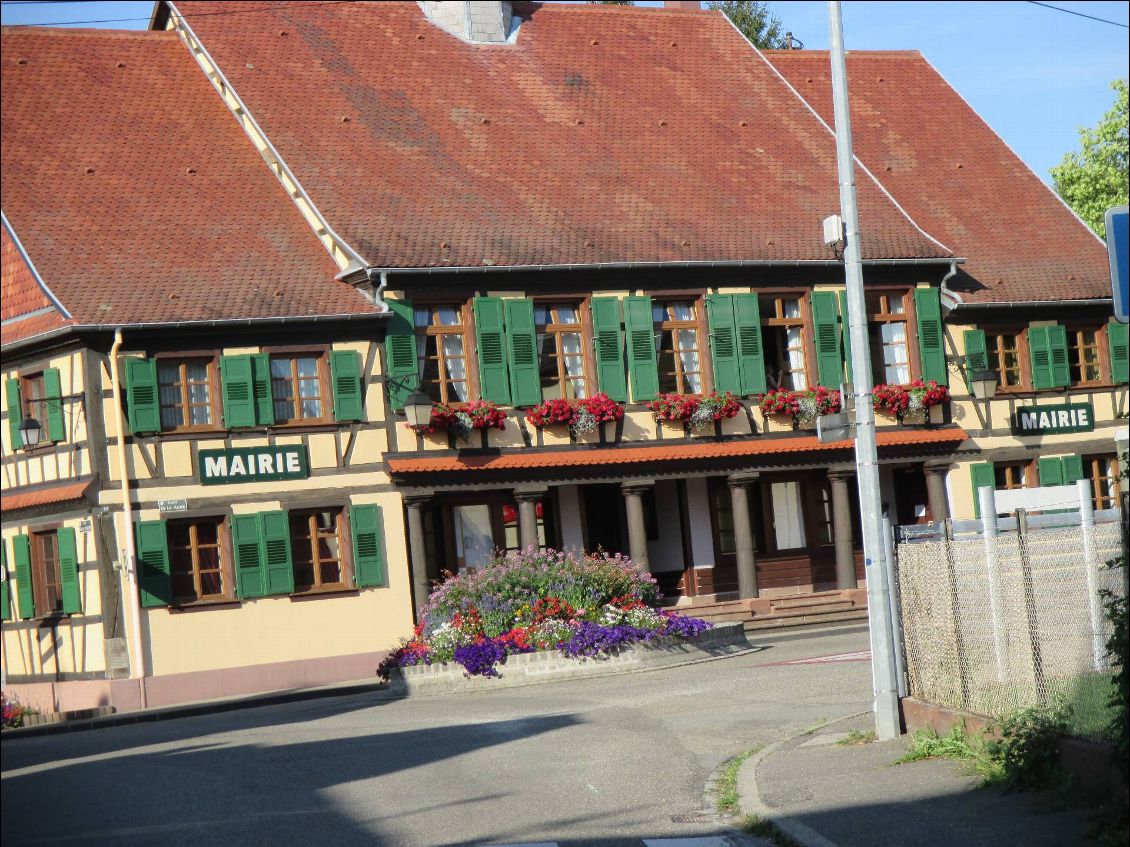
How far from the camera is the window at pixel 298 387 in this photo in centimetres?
2720

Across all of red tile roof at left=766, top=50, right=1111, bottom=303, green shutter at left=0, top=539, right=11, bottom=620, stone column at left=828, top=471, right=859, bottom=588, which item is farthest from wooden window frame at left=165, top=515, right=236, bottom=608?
red tile roof at left=766, top=50, right=1111, bottom=303

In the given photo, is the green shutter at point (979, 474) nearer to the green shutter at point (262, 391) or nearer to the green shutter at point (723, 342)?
the green shutter at point (723, 342)

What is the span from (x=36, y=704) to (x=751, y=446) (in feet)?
41.3

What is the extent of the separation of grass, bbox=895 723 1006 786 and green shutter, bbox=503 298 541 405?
670 inches

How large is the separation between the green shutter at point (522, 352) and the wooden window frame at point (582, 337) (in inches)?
20.4

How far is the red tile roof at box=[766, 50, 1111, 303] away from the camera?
33.8m

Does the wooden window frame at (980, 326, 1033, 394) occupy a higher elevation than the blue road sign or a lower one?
higher

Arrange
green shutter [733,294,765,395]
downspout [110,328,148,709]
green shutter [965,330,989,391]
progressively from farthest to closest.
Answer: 1. green shutter [965,330,989,391]
2. green shutter [733,294,765,395]
3. downspout [110,328,148,709]

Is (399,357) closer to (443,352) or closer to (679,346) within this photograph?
(443,352)

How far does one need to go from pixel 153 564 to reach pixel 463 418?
5.42m

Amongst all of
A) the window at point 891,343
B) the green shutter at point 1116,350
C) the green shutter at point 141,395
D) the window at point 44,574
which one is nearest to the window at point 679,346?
the window at point 891,343

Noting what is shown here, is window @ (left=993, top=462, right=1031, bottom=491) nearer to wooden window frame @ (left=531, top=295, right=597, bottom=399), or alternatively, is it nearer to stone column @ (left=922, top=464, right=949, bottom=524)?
stone column @ (left=922, top=464, right=949, bottom=524)

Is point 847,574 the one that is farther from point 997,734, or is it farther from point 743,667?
point 997,734

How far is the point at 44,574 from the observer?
27438mm
